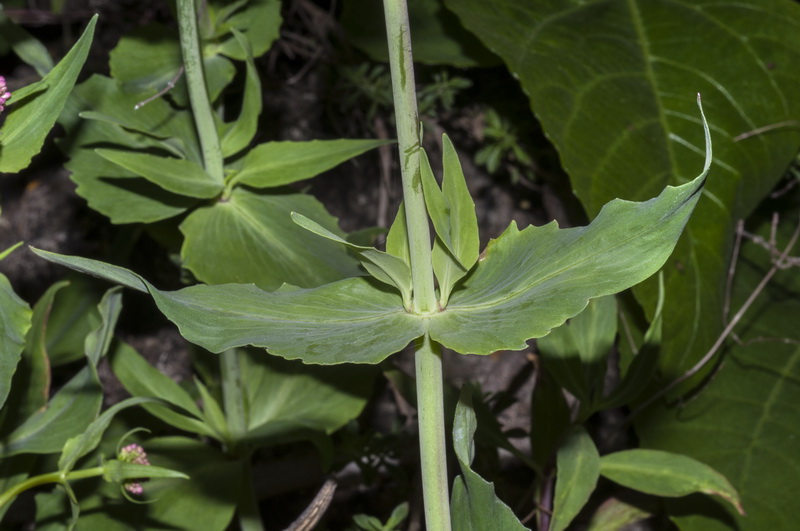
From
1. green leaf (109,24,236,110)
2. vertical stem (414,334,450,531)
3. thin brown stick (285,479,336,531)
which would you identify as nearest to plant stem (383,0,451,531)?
vertical stem (414,334,450,531)

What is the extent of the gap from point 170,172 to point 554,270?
1.22 feet

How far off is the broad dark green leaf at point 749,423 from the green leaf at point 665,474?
182 millimetres

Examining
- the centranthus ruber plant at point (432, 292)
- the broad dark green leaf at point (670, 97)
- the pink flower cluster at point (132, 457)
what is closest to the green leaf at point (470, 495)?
the centranthus ruber plant at point (432, 292)

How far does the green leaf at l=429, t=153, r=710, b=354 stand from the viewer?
0.46 m

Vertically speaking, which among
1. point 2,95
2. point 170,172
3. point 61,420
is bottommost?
point 61,420

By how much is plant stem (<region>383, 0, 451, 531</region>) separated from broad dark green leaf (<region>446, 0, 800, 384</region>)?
1.67 ft

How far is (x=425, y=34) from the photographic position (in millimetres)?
1245

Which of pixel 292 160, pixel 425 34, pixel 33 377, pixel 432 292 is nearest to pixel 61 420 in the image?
pixel 33 377

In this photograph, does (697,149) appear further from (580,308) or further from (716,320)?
(580,308)

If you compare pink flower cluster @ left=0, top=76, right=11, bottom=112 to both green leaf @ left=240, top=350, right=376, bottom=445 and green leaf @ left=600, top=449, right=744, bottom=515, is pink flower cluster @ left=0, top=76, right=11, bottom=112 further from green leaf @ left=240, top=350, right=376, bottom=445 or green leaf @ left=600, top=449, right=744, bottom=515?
green leaf @ left=600, top=449, right=744, bottom=515

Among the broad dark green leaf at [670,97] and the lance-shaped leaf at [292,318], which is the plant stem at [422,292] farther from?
the broad dark green leaf at [670,97]

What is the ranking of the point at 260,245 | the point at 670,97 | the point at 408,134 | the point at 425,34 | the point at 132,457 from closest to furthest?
the point at 408,134, the point at 132,457, the point at 260,245, the point at 670,97, the point at 425,34

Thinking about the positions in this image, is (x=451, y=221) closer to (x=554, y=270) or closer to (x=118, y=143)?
(x=554, y=270)

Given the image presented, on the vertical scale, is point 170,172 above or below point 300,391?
above
